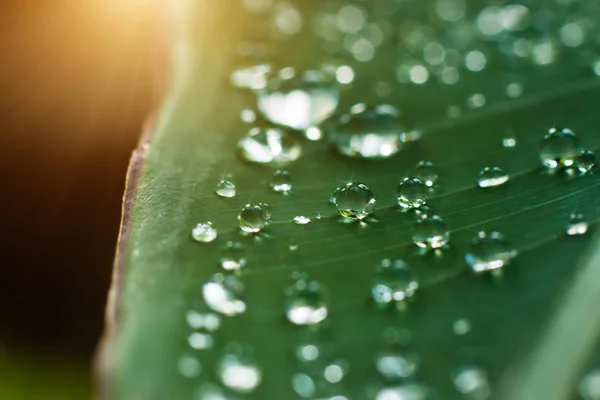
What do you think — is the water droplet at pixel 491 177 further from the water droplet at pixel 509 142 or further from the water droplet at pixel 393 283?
the water droplet at pixel 393 283

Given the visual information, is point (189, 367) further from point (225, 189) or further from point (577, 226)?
point (577, 226)

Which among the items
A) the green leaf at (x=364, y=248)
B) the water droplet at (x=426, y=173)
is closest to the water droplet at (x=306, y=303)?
the green leaf at (x=364, y=248)

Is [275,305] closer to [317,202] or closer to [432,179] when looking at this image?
[317,202]

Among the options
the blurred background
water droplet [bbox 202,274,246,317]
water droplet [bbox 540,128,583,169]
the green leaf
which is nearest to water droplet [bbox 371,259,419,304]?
the green leaf

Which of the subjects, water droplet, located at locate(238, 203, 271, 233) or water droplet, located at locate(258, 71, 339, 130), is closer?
water droplet, located at locate(238, 203, 271, 233)

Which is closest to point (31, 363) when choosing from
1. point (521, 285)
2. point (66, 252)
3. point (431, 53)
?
point (66, 252)

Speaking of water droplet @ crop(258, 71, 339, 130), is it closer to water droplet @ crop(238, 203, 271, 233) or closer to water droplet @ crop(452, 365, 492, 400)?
water droplet @ crop(238, 203, 271, 233)

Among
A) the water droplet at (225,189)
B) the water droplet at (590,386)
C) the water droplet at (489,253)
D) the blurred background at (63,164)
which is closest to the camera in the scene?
the water droplet at (590,386)
